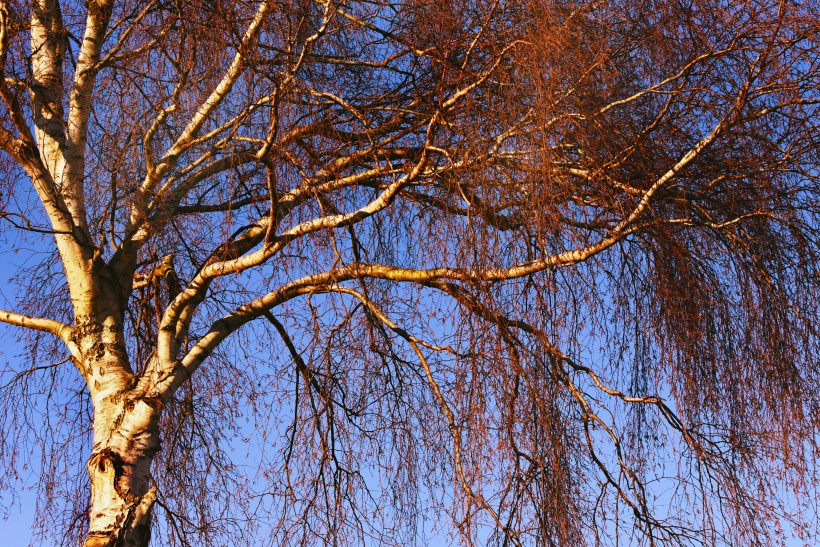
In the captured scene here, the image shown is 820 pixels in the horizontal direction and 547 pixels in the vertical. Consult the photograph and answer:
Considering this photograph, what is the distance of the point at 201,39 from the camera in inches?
160

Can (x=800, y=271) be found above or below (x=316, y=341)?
above

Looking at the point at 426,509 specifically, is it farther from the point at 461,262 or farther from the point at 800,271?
the point at 800,271

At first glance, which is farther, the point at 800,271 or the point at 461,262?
the point at 800,271

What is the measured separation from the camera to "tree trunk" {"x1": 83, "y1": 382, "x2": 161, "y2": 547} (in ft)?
13.8

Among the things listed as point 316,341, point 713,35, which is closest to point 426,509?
point 316,341

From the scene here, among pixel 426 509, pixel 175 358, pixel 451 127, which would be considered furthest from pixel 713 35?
pixel 175 358

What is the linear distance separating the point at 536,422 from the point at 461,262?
2.36 feet

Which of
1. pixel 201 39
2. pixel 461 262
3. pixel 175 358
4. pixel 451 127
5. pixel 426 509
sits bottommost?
pixel 426 509

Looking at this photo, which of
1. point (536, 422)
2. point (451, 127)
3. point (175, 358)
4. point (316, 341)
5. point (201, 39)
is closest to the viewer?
point (536, 422)

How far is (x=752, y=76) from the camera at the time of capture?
3.84 meters

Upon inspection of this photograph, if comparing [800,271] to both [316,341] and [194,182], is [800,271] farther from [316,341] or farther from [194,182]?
[194,182]

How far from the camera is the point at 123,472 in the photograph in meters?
4.34

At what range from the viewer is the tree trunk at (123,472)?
422 cm

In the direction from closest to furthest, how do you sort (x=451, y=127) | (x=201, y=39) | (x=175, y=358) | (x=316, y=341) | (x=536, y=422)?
1. (x=536, y=422)
2. (x=451, y=127)
3. (x=201, y=39)
4. (x=316, y=341)
5. (x=175, y=358)
